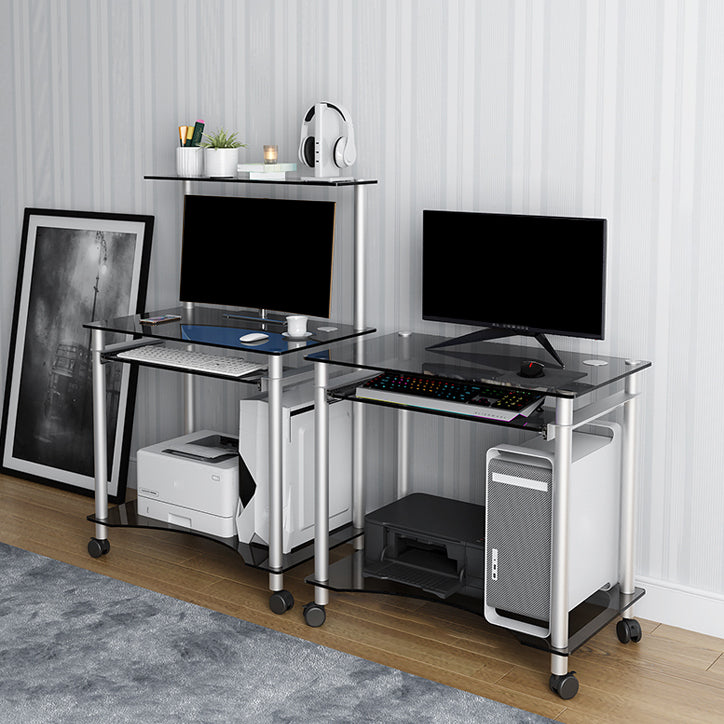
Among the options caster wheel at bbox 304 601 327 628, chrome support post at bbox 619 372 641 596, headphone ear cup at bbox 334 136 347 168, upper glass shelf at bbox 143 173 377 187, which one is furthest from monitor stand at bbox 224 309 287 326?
chrome support post at bbox 619 372 641 596

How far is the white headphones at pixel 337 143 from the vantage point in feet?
11.6

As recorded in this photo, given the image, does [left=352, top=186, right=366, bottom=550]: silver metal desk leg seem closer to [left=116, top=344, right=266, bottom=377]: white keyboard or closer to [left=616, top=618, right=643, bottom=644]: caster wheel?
[left=116, top=344, right=266, bottom=377]: white keyboard

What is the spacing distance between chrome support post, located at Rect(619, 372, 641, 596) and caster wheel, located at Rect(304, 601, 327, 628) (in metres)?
0.92

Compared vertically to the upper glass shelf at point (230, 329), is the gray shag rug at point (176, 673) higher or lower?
lower

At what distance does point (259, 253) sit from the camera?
145 inches

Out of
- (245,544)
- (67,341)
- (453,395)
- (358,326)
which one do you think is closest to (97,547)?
(245,544)

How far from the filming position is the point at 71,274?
4.46 m

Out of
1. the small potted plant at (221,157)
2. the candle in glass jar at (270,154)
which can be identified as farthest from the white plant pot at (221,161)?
the candle in glass jar at (270,154)

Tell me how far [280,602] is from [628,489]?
114 centimetres

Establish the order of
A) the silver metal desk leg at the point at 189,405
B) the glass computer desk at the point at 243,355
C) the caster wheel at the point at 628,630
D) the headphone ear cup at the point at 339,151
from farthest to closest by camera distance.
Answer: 1. the silver metal desk leg at the point at 189,405
2. the headphone ear cup at the point at 339,151
3. the glass computer desk at the point at 243,355
4. the caster wheel at the point at 628,630

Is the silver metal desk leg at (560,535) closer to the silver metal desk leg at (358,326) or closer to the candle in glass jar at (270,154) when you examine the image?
the silver metal desk leg at (358,326)

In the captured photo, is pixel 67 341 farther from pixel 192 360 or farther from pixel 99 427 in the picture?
pixel 192 360

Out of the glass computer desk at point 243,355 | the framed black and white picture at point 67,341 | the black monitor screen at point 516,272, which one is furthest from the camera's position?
the framed black and white picture at point 67,341

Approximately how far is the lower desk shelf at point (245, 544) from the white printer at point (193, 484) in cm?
2
